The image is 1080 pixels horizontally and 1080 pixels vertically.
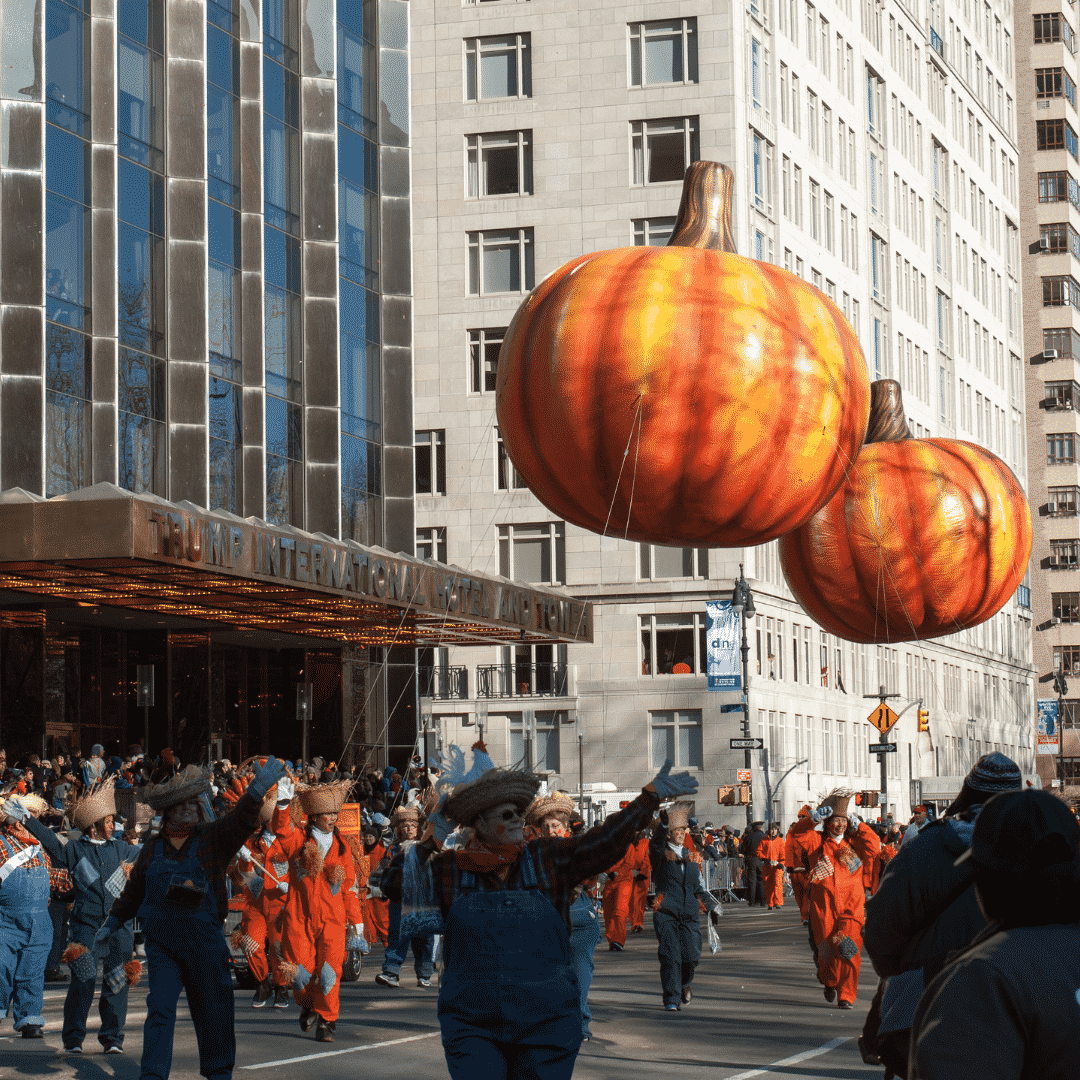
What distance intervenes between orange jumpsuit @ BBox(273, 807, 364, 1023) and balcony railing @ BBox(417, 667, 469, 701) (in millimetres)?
39434

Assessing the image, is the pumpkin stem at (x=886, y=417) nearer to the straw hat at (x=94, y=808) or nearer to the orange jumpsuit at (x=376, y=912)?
the straw hat at (x=94, y=808)

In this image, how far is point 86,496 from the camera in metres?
26.4

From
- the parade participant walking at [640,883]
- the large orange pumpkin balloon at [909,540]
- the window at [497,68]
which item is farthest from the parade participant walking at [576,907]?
the window at [497,68]

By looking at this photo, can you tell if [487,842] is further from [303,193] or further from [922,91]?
[922,91]

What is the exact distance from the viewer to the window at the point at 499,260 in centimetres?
5512

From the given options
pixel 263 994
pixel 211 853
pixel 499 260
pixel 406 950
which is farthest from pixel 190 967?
pixel 499 260

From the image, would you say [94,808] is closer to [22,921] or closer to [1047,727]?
[22,921]

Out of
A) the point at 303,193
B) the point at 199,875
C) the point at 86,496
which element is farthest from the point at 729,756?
the point at 199,875

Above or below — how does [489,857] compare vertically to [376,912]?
above

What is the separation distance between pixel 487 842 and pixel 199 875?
3109 millimetres

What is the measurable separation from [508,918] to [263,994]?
964 centimetres

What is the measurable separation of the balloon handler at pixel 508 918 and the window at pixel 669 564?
45.8 m

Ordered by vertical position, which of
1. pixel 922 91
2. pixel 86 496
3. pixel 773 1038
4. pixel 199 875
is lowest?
pixel 773 1038

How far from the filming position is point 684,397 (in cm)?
701
